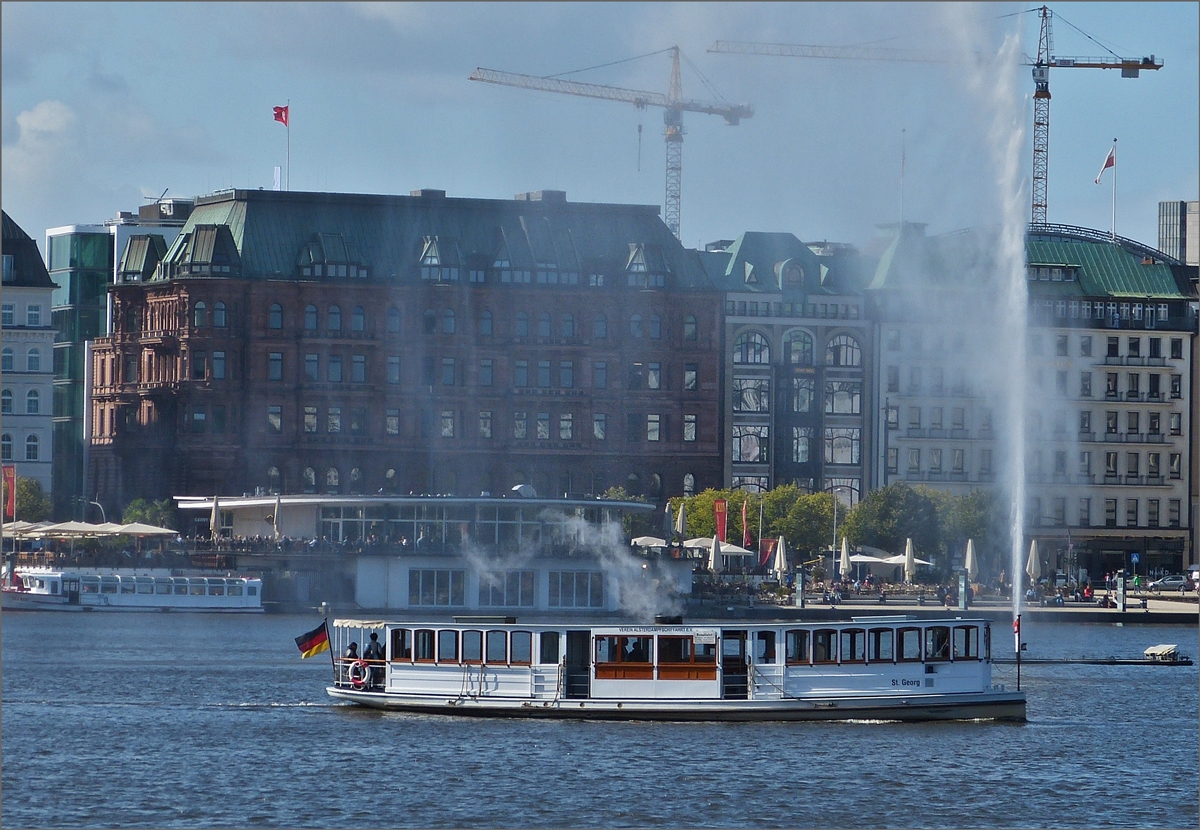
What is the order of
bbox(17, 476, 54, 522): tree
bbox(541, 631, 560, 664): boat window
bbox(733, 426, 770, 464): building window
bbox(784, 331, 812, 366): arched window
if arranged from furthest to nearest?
bbox(784, 331, 812, 366): arched window, bbox(733, 426, 770, 464): building window, bbox(17, 476, 54, 522): tree, bbox(541, 631, 560, 664): boat window

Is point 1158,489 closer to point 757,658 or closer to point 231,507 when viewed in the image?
point 231,507

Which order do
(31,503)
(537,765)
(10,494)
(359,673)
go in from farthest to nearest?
(31,503) → (10,494) → (359,673) → (537,765)

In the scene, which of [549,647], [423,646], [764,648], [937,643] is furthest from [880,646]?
[423,646]

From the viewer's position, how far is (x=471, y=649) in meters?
71.9

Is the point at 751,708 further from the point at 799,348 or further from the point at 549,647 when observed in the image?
the point at 799,348

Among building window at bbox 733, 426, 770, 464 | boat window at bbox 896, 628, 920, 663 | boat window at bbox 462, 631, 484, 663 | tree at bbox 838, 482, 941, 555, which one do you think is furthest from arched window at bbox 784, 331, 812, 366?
boat window at bbox 462, 631, 484, 663

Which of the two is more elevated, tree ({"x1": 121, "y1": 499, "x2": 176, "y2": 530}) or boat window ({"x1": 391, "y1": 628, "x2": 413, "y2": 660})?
Result: tree ({"x1": 121, "y1": 499, "x2": 176, "y2": 530})

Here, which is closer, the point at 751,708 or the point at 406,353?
the point at 751,708

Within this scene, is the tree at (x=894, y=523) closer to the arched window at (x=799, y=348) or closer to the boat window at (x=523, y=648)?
the arched window at (x=799, y=348)

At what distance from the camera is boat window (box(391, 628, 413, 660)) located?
237 ft

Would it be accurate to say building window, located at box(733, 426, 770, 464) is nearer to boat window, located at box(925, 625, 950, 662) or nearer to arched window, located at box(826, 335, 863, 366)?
arched window, located at box(826, 335, 863, 366)

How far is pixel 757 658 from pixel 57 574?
65987mm

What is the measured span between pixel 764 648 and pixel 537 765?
10.8m

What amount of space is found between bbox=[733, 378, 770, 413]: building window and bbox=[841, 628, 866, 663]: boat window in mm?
110000
